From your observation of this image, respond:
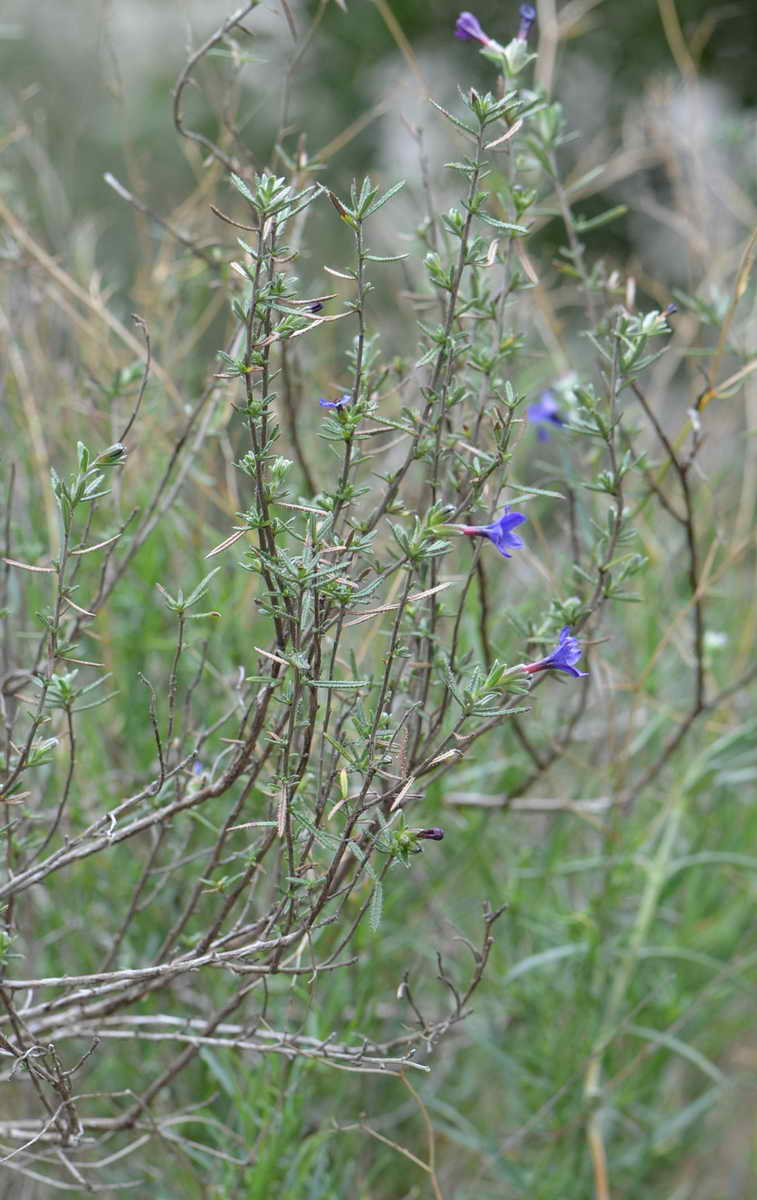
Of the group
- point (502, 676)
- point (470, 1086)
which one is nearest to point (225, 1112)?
point (470, 1086)

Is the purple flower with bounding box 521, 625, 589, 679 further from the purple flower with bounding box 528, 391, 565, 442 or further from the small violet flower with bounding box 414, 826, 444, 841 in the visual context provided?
the purple flower with bounding box 528, 391, 565, 442

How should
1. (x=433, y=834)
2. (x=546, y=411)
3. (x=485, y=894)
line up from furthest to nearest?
(x=485, y=894)
(x=546, y=411)
(x=433, y=834)

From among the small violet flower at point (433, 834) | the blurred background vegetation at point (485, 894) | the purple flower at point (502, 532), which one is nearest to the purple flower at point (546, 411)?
the blurred background vegetation at point (485, 894)

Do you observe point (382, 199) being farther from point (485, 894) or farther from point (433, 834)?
point (485, 894)

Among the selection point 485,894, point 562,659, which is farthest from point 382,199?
point 485,894

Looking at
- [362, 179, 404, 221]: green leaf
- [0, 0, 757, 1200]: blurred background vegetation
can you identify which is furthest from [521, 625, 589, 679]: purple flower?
[0, 0, 757, 1200]: blurred background vegetation

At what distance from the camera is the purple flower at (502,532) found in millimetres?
871

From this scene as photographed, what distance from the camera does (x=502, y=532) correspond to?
2.94 feet

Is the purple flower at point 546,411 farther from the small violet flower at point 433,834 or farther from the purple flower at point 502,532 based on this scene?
the small violet flower at point 433,834

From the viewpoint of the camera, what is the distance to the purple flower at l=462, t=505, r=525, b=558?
2.86 ft

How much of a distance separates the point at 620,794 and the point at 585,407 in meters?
0.68

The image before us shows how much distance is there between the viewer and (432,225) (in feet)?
4.01

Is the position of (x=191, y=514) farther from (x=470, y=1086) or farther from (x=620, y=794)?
(x=470, y=1086)

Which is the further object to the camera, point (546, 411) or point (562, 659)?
point (546, 411)
